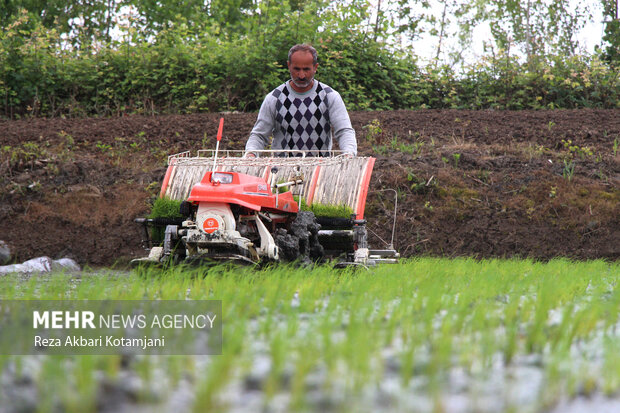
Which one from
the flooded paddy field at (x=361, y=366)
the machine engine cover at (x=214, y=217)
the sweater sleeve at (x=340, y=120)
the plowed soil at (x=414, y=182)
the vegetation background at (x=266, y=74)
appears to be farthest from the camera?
the vegetation background at (x=266, y=74)

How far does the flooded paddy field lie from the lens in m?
2.12

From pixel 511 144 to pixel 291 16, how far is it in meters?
5.90

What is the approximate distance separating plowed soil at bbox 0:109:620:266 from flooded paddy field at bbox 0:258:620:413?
5.03 metres

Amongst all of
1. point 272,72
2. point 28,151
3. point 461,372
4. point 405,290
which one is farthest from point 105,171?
point 461,372

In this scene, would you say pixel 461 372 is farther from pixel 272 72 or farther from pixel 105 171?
pixel 272 72

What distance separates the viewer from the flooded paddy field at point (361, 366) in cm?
212

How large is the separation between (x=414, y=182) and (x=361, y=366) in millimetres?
7679

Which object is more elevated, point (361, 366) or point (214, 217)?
point (214, 217)

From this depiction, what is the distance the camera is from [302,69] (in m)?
6.34

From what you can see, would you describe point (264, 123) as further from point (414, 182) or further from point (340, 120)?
point (414, 182)

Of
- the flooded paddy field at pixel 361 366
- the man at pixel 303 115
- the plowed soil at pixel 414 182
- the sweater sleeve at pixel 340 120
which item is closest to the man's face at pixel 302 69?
the man at pixel 303 115

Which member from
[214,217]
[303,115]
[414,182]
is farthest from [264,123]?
[414,182]

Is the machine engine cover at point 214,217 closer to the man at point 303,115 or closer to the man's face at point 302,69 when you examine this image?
the man at point 303,115

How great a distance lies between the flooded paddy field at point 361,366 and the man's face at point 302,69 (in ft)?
9.87
